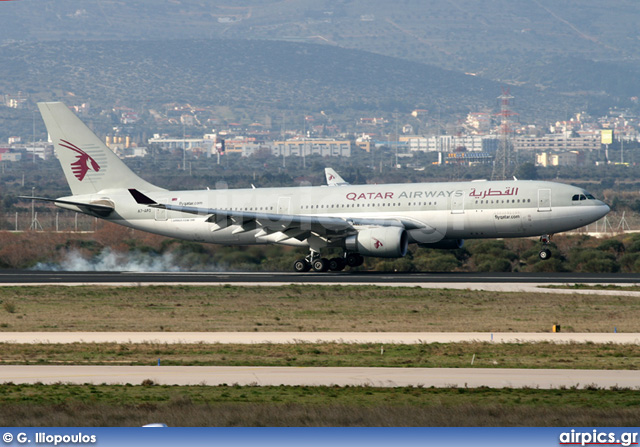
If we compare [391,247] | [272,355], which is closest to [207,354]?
[272,355]

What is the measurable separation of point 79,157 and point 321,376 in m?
35.5

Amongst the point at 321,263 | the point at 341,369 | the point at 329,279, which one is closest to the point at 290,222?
the point at 321,263

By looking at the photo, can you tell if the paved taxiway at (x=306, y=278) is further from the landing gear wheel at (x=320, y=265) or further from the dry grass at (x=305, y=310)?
the dry grass at (x=305, y=310)

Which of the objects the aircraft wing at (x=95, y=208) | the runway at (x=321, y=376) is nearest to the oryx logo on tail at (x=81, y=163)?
the aircraft wing at (x=95, y=208)

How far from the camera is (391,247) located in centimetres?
Result: 4575

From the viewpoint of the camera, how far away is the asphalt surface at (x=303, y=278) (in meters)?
44.2

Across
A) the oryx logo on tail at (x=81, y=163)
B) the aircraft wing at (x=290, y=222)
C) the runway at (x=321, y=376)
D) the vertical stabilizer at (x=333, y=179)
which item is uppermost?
the oryx logo on tail at (x=81, y=163)

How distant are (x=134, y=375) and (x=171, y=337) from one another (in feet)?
22.4

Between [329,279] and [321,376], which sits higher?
[321,376]

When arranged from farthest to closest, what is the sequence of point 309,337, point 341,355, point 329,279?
point 329,279
point 309,337
point 341,355

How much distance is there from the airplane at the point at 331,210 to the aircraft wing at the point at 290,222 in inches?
1.9

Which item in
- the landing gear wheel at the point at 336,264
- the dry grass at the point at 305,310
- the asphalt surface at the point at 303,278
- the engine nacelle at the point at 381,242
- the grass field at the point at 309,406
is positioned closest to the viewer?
the grass field at the point at 309,406

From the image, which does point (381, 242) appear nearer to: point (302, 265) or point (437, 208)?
point (437, 208)

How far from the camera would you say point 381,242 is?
150 feet
